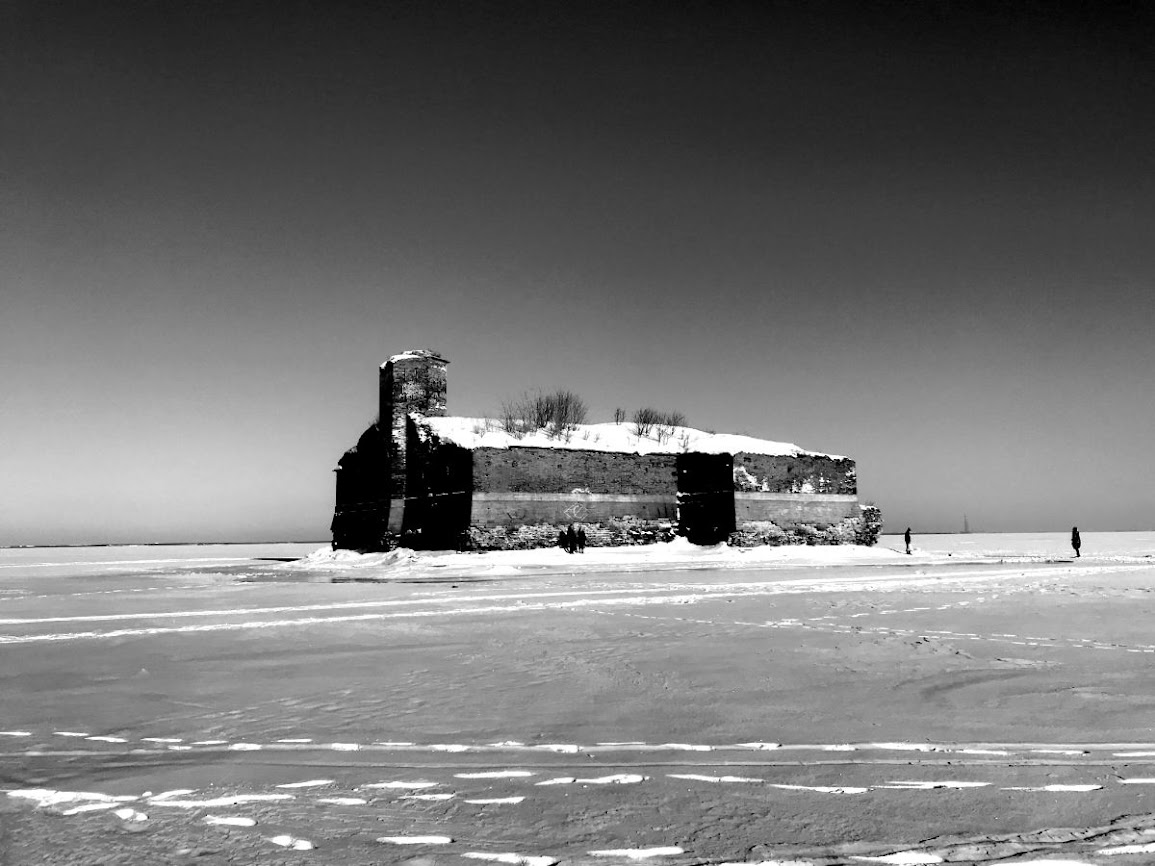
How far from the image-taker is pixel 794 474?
109ft

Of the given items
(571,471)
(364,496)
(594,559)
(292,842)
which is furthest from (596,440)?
(292,842)

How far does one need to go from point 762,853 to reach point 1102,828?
131cm

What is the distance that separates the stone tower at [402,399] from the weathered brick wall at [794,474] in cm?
1233

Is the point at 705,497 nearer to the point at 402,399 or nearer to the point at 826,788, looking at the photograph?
the point at 402,399

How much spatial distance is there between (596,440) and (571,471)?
2.46 meters

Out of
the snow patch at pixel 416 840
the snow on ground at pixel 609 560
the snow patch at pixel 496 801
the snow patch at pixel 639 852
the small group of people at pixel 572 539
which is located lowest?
the snow on ground at pixel 609 560

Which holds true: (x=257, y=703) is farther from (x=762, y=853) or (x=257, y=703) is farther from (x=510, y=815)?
(x=762, y=853)

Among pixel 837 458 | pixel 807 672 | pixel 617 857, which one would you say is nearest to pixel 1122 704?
pixel 807 672

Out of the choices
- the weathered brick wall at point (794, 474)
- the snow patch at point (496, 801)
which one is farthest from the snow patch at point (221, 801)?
the weathered brick wall at point (794, 474)

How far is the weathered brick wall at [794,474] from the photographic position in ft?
105

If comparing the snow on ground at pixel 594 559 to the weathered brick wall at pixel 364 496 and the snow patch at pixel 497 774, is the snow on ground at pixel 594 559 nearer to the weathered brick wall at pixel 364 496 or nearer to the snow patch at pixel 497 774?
the weathered brick wall at pixel 364 496

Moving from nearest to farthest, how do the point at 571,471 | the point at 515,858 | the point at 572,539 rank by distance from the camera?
1. the point at 515,858
2. the point at 572,539
3. the point at 571,471

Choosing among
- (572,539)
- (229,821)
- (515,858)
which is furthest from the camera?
(572,539)

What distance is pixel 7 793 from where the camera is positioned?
11.7 ft
